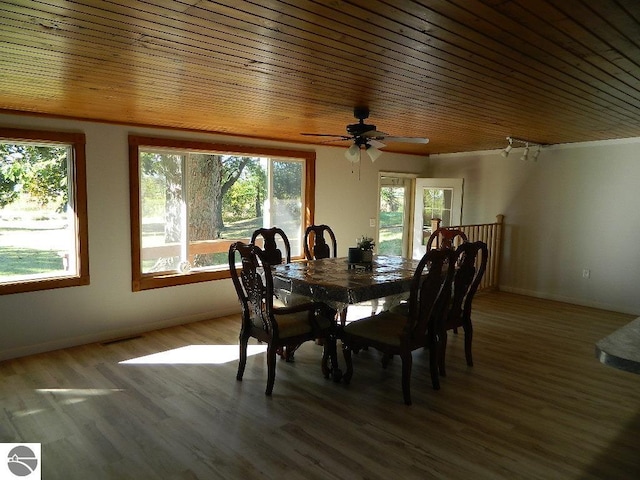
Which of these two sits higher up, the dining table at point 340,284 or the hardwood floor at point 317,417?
the dining table at point 340,284

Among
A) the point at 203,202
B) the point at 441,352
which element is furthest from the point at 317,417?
the point at 203,202

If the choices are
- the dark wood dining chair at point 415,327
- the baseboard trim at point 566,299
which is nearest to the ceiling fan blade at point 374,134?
the dark wood dining chair at point 415,327

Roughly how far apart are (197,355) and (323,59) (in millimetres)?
2849

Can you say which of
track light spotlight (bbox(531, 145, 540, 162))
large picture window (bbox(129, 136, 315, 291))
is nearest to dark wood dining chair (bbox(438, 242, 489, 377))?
large picture window (bbox(129, 136, 315, 291))

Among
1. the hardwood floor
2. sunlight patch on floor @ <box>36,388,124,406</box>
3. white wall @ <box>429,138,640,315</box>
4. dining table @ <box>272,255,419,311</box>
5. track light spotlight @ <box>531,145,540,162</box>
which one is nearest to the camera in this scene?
the hardwood floor

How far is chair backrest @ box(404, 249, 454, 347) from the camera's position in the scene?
3.08 metres

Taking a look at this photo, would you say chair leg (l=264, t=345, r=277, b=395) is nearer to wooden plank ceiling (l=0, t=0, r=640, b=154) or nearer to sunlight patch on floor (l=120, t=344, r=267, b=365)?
sunlight patch on floor (l=120, t=344, r=267, b=365)

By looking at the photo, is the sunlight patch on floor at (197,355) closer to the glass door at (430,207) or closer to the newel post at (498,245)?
the glass door at (430,207)

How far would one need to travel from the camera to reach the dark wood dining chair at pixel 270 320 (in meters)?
3.25

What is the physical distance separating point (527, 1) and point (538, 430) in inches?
96.4

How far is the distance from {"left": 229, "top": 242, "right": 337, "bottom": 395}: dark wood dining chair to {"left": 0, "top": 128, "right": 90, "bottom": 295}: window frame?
172 cm

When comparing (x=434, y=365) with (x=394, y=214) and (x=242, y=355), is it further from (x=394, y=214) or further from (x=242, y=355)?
(x=394, y=214)

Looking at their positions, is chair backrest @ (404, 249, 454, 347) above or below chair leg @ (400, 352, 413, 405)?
above

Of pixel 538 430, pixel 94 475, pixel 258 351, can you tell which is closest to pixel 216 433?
pixel 94 475
